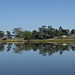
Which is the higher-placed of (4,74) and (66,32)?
(66,32)

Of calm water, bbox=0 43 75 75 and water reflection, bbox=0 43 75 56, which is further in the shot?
water reflection, bbox=0 43 75 56

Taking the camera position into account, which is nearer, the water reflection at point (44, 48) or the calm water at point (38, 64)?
the calm water at point (38, 64)

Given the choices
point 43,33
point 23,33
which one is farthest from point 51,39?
point 23,33

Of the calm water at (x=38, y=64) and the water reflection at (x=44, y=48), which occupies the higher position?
the water reflection at (x=44, y=48)

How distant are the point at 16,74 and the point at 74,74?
4.71 m

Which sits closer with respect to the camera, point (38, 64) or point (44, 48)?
point (38, 64)

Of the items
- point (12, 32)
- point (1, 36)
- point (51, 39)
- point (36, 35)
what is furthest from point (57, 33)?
point (1, 36)

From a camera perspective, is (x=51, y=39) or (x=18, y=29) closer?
(x=51, y=39)

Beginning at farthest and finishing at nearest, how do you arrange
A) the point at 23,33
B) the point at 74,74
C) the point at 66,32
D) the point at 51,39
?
the point at 66,32, the point at 23,33, the point at 51,39, the point at 74,74

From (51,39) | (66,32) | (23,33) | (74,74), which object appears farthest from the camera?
(66,32)

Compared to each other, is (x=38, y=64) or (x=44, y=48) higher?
(x=44, y=48)

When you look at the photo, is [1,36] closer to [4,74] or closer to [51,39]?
[51,39]

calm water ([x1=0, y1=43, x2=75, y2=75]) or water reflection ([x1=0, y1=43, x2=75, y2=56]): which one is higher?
water reflection ([x1=0, y1=43, x2=75, y2=56])

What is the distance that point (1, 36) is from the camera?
119375 millimetres
